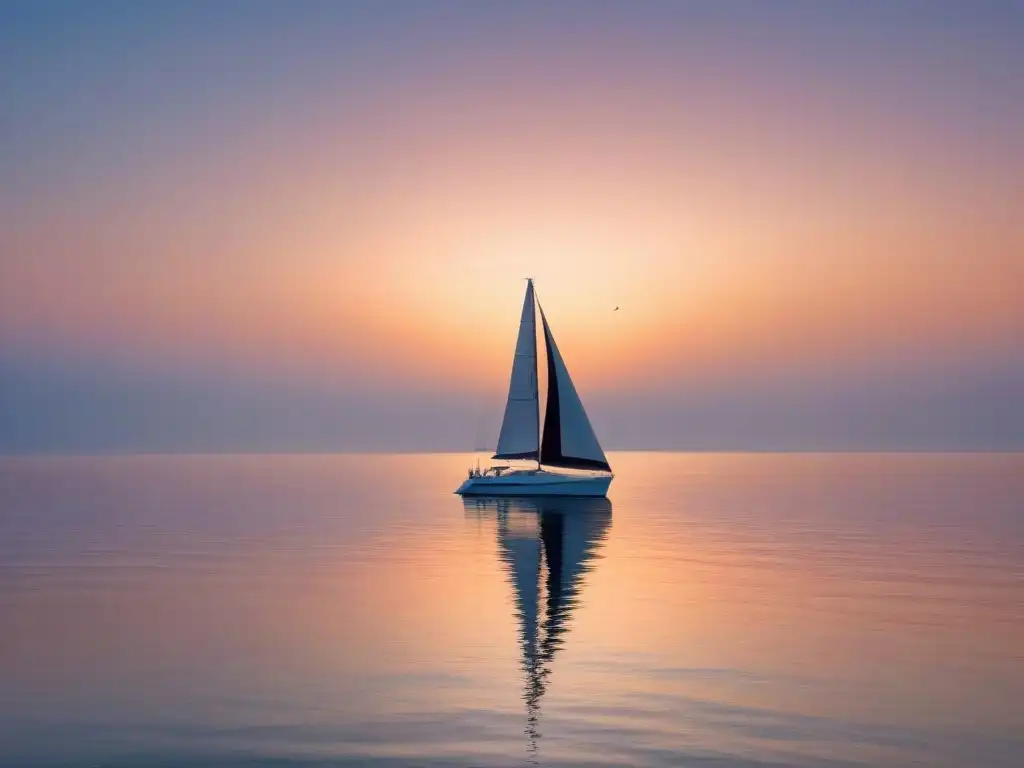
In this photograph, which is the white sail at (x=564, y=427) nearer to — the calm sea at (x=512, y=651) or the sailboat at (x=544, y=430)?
the sailboat at (x=544, y=430)

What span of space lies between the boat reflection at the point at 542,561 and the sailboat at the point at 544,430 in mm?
2336

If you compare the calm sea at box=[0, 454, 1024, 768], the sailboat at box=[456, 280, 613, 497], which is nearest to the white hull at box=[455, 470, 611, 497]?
the sailboat at box=[456, 280, 613, 497]

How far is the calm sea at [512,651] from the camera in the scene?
2056 centimetres

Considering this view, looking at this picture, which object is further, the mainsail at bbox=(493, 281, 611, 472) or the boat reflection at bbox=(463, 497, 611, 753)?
the mainsail at bbox=(493, 281, 611, 472)

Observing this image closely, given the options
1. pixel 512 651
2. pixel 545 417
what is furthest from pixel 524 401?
pixel 512 651

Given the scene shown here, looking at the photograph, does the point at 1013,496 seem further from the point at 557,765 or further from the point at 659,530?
the point at 557,765

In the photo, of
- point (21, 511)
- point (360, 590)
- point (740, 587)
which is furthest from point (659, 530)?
point (21, 511)

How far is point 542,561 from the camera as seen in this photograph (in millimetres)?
52594

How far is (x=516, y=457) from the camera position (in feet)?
303

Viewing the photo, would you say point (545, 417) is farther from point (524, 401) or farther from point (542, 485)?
point (542, 485)

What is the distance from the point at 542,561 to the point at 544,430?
1572 inches

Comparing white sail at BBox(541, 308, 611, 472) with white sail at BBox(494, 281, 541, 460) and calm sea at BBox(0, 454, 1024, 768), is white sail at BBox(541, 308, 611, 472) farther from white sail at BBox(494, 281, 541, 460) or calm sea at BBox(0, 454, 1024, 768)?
calm sea at BBox(0, 454, 1024, 768)

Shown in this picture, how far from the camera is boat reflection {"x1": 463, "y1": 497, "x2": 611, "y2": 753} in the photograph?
27.8 m

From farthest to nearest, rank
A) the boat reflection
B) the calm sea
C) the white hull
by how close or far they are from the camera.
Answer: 1. the white hull
2. the boat reflection
3. the calm sea
